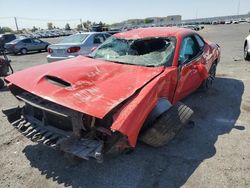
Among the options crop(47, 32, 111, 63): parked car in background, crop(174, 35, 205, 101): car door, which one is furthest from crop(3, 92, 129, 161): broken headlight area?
crop(47, 32, 111, 63): parked car in background

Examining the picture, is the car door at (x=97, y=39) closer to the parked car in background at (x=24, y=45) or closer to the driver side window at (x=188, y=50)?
the driver side window at (x=188, y=50)

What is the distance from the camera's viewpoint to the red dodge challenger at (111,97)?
9.34 ft

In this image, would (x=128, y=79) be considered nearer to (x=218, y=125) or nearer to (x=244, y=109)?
(x=218, y=125)

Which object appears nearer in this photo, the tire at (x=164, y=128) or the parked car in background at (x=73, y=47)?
the tire at (x=164, y=128)

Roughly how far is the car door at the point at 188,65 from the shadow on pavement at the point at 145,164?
680mm

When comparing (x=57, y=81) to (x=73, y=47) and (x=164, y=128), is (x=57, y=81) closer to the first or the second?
(x=164, y=128)

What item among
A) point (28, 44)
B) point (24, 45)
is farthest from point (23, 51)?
point (28, 44)

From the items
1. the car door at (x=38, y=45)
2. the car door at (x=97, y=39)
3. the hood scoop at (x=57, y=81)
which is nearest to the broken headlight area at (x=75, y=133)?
the hood scoop at (x=57, y=81)

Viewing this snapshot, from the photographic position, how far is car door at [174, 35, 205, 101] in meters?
4.20

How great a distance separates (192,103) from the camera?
555 centimetres

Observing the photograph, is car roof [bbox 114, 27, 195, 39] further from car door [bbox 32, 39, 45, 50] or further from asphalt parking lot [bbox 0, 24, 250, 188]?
car door [bbox 32, 39, 45, 50]

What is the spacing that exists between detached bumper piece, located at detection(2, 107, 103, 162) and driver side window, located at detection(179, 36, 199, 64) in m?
2.18

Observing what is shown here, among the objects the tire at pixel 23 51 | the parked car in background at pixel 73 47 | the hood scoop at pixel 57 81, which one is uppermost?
the hood scoop at pixel 57 81

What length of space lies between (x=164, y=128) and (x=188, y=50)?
2.01 metres
